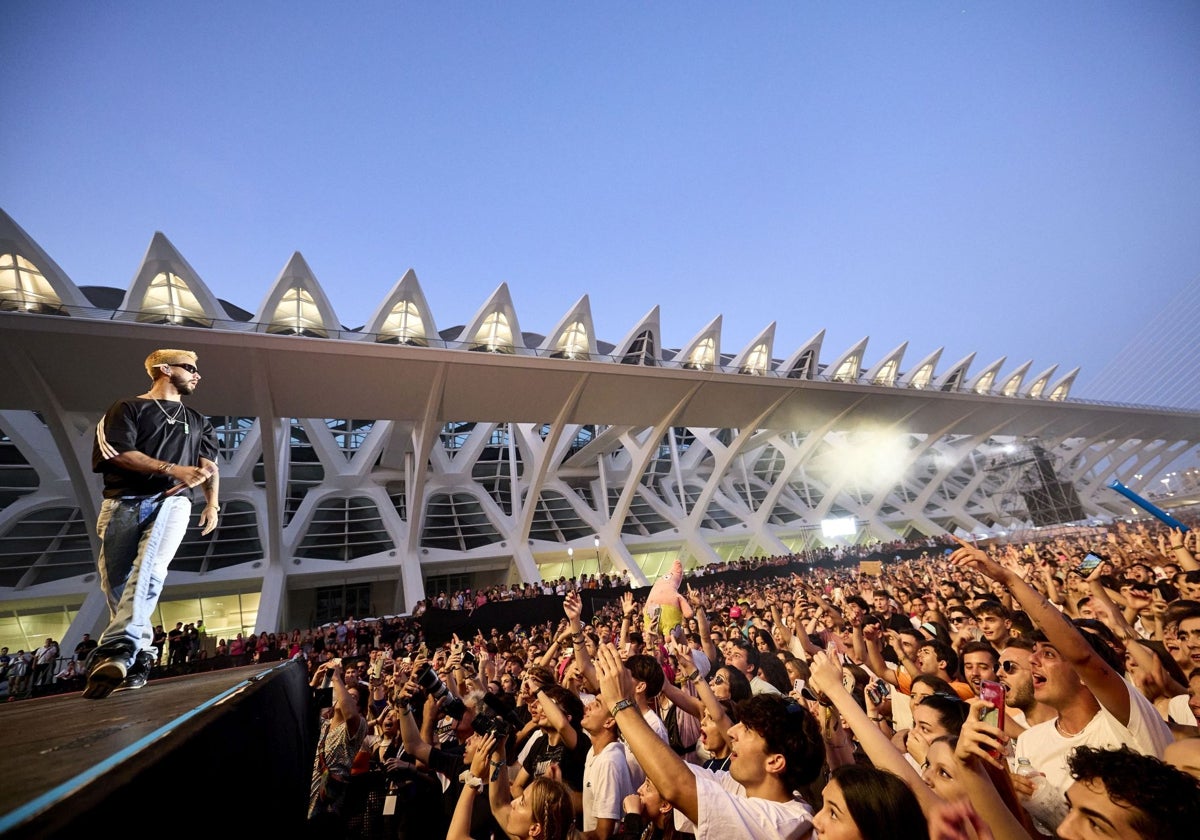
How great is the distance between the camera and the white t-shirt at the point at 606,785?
2344mm

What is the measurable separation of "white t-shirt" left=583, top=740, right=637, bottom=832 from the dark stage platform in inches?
53.6

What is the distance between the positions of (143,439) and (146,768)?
2626 mm

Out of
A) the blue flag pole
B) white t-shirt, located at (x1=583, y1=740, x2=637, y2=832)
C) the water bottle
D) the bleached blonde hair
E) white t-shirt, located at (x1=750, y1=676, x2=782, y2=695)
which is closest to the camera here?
the water bottle

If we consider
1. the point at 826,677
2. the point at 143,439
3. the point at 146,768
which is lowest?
the point at 826,677

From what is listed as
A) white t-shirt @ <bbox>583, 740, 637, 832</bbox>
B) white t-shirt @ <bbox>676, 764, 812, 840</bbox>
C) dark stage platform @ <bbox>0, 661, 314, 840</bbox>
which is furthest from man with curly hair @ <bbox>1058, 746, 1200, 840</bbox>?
dark stage platform @ <bbox>0, 661, 314, 840</bbox>

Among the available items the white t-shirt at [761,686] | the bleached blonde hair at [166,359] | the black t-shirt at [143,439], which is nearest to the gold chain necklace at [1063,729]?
the white t-shirt at [761,686]

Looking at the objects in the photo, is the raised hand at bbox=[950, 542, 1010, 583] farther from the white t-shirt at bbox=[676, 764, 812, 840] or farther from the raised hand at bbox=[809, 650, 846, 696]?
the white t-shirt at bbox=[676, 764, 812, 840]

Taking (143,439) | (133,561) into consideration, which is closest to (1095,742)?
(133,561)

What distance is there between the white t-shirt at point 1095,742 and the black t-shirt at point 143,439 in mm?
4209

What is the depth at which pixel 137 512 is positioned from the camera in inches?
99.2

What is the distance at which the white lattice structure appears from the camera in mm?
13211

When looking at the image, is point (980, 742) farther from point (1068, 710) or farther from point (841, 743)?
point (841, 743)

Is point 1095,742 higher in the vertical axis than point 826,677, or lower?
lower

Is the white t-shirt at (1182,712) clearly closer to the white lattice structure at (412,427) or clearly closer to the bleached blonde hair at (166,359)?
the bleached blonde hair at (166,359)
